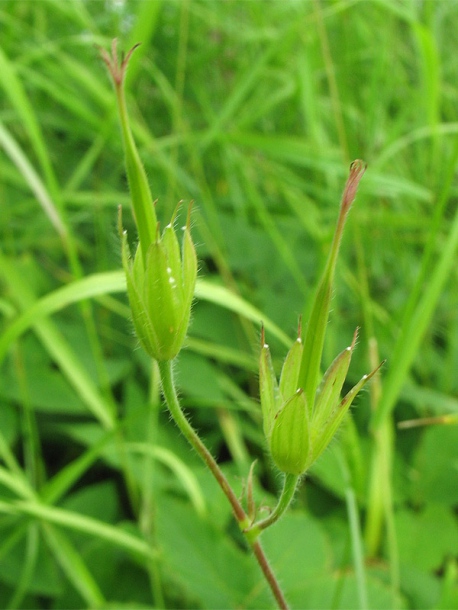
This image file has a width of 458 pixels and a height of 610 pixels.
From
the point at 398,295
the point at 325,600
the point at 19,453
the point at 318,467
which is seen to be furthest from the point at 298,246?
the point at 325,600

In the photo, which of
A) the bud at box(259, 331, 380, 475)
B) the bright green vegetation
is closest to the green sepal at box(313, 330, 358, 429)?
the bud at box(259, 331, 380, 475)

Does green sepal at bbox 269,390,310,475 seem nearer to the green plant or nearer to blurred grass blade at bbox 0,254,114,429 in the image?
the green plant

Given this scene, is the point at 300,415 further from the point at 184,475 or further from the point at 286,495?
the point at 184,475

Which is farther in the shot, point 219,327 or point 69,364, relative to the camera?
point 219,327

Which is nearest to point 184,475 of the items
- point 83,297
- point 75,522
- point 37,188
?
point 75,522

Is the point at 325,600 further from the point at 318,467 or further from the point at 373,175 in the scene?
the point at 373,175

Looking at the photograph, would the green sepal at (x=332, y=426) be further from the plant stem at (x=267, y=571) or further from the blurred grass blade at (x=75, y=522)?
the blurred grass blade at (x=75, y=522)
